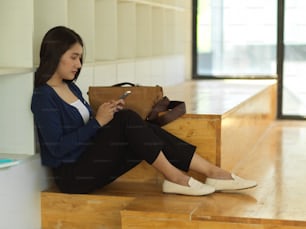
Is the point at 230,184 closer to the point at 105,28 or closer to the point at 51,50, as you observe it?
the point at 51,50

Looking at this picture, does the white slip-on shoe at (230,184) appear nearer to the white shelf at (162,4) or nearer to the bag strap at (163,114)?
the bag strap at (163,114)

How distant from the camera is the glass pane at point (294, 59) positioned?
5477 millimetres

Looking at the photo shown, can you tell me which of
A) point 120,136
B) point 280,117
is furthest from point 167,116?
point 280,117

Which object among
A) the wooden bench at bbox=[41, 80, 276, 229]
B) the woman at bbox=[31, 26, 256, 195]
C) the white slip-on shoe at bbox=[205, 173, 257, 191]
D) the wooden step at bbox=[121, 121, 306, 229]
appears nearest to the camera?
the wooden step at bbox=[121, 121, 306, 229]

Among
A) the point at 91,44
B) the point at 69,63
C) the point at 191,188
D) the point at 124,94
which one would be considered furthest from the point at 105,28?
the point at 191,188

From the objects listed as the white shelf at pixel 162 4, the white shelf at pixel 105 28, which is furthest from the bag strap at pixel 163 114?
the white shelf at pixel 162 4

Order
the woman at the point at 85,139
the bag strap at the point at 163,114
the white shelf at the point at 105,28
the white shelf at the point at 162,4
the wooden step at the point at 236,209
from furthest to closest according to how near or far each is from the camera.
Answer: the white shelf at the point at 162,4
the white shelf at the point at 105,28
the bag strap at the point at 163,114
the woman at the point at 85,139
the wooden step at the point at 236,209

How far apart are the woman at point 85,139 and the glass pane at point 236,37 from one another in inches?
121

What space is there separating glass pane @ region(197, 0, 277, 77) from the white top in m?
3.12

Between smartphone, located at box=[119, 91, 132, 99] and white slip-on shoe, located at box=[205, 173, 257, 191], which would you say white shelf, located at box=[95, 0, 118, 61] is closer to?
smartphone, located at box=[119, 91, 132, 99]

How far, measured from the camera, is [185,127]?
9.35ft

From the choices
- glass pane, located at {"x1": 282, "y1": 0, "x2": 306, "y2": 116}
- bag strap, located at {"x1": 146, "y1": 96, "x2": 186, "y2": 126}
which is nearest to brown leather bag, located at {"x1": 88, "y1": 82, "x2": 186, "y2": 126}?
bag strap, located at {"x1": 146, "y1": 96, "x2": 186, "y2": 126}

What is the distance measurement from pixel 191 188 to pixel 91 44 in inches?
39.3

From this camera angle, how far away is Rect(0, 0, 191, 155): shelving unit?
2.58m
